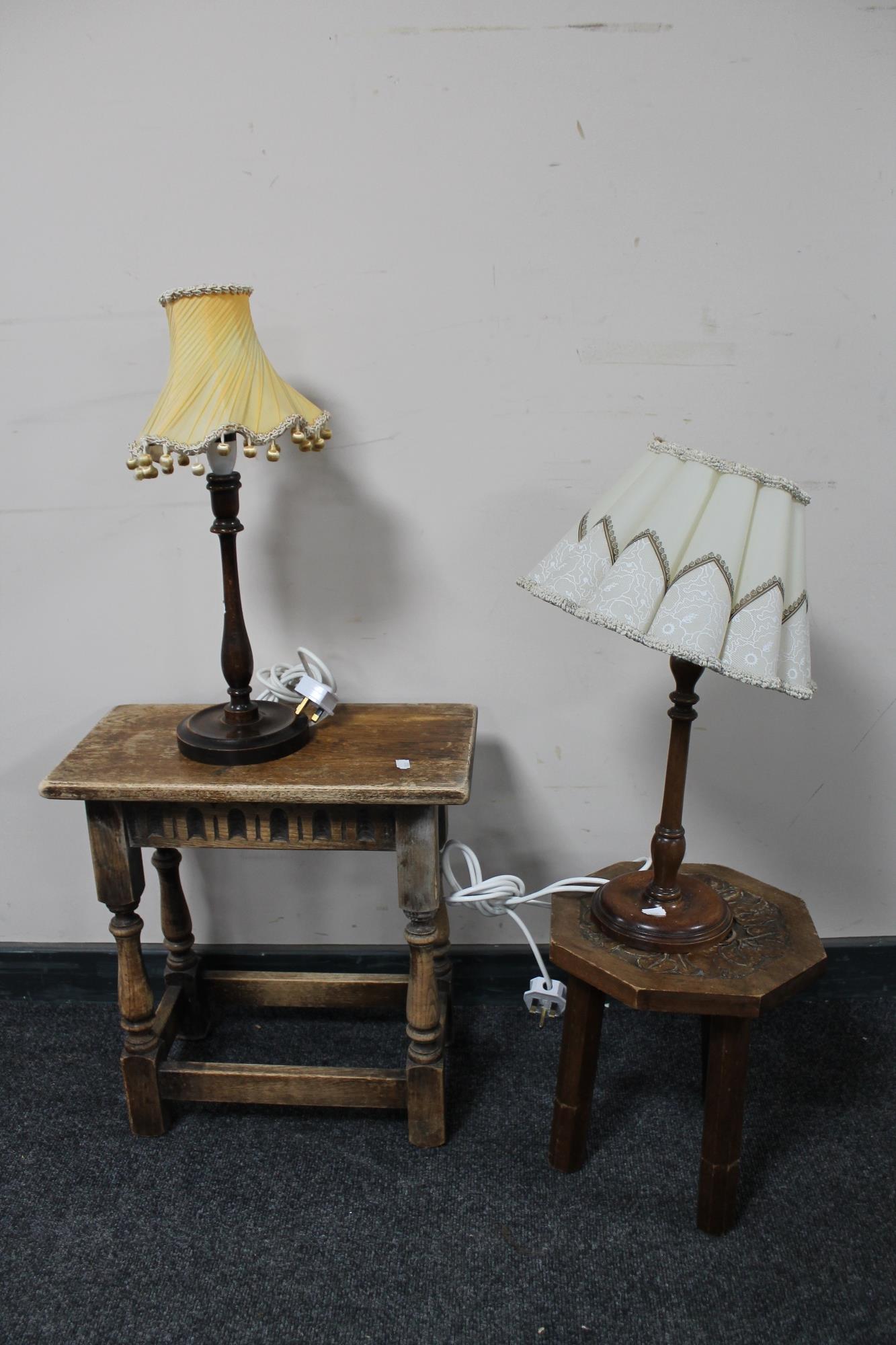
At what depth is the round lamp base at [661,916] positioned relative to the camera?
1.41 m

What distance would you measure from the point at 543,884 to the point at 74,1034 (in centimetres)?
93

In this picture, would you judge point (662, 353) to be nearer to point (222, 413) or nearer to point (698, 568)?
point (698, 568)

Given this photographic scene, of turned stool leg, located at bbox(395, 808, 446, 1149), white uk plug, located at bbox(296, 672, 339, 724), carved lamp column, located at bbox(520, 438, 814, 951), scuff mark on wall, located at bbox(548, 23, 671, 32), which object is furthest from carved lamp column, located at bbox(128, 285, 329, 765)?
scuff mark on wall, located at bbox(548, 23, 671, 32)

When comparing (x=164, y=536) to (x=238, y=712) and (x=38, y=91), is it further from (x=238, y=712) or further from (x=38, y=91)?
(x=38, y=91)

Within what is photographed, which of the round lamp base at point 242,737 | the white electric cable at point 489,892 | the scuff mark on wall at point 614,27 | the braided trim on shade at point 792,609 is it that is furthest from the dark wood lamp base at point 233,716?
the scuff mark on wall at point 614,27

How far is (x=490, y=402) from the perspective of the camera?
166 cm

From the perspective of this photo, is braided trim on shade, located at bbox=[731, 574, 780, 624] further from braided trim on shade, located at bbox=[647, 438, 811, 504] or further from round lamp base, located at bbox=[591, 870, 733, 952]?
round lamp base, located at bbox=[591, 870, 733, 952]

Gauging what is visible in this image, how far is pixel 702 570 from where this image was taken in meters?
1.21

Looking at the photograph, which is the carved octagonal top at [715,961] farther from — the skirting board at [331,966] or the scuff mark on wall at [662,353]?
the scuff mark on wall at [662,353]

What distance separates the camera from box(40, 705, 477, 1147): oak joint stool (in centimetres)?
143

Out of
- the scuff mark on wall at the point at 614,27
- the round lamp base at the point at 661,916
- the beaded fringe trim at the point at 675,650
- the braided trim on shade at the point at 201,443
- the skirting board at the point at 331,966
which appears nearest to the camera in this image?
the beaded fringe trim at the point at 675,650

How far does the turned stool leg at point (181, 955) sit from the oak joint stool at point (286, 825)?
76mm

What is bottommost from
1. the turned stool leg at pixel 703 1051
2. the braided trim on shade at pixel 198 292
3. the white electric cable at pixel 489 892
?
the turned stool leg at pixel 703 1051

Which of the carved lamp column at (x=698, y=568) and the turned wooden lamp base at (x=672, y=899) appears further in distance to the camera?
the turned wooden lamp base at (x=672, y=899)
